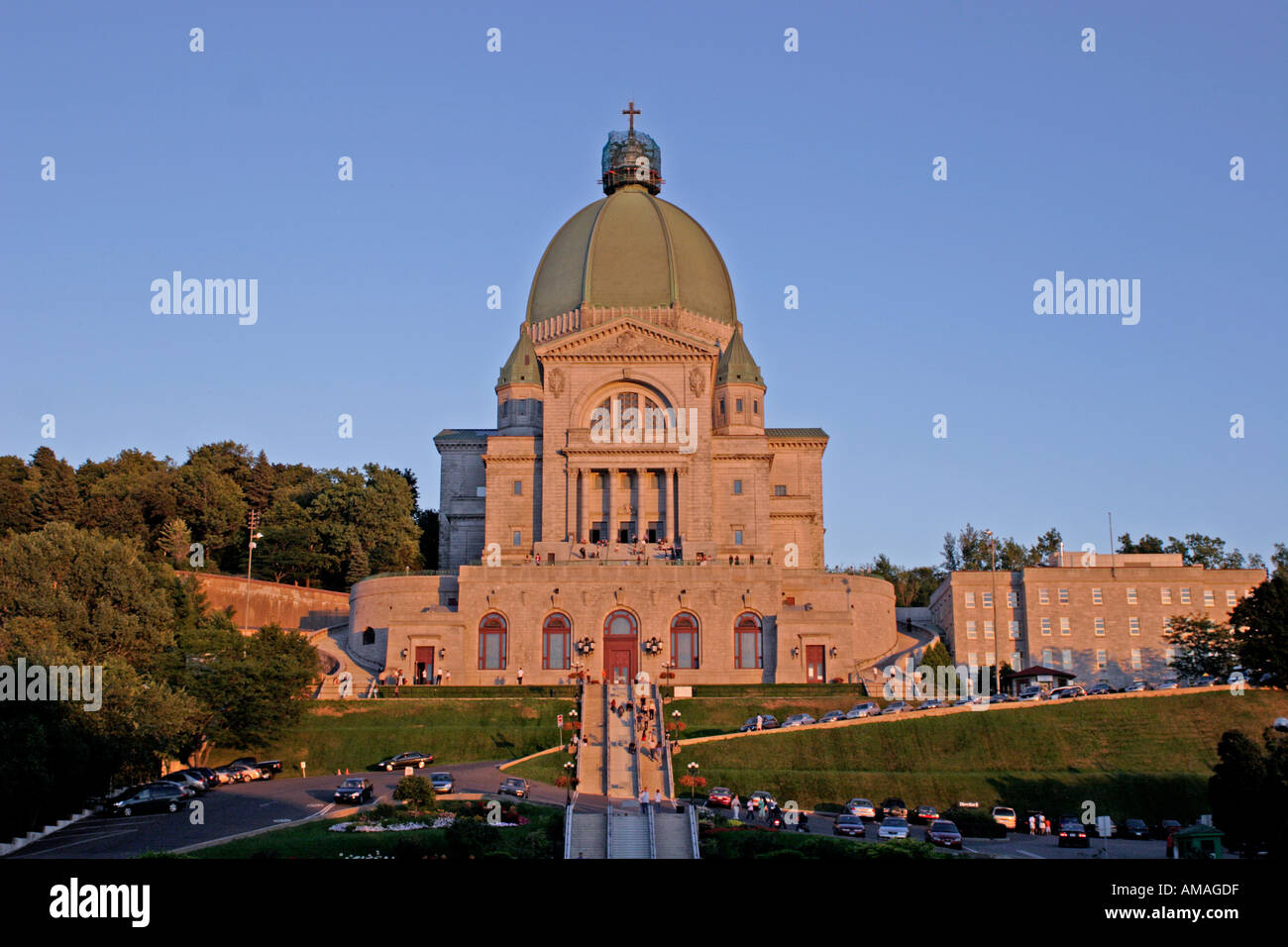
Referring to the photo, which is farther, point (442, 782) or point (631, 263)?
point (631, 263)

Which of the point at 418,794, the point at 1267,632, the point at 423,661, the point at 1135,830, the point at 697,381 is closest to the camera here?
the point at 418,794

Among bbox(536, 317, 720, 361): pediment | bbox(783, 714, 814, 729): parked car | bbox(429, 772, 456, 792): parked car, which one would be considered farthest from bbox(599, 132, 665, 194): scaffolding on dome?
bbox(429, 772, 456, 792): parked car

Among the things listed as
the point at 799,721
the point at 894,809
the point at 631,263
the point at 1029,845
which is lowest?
the point at 1029,845

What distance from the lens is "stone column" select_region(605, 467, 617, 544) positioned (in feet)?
273

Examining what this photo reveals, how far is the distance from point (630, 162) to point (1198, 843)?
241 ft

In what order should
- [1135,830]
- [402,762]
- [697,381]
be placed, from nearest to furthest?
[1135,830] → [402,762] → [697,381]

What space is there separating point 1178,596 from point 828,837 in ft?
168

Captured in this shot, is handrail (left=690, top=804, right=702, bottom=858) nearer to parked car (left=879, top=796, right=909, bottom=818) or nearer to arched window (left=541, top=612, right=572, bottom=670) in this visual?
parked car (left=879, top=796, right=909, bottom=818)

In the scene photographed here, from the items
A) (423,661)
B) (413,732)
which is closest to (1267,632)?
(413,732)

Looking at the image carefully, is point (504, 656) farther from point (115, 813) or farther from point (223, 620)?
point (115, 813)

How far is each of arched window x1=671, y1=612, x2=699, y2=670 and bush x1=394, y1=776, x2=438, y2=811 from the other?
30.3m

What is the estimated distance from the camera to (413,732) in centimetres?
6044

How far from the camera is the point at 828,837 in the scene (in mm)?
40562

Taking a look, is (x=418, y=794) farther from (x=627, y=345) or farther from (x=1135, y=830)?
(x=627, y=345)
